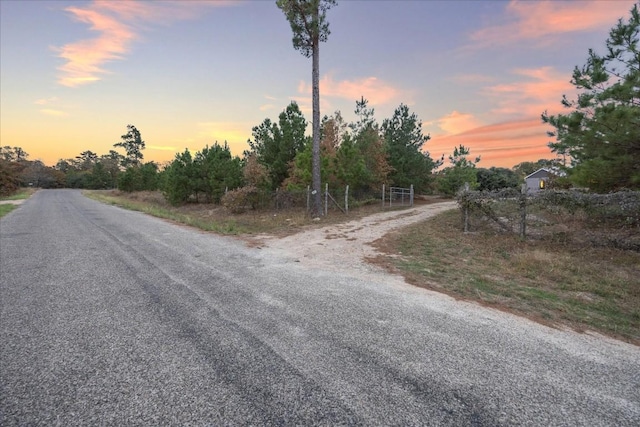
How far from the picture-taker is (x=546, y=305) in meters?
4.11

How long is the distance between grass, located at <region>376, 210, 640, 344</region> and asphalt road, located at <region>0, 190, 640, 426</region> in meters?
0.60

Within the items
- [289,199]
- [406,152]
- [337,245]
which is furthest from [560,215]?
[406,152]

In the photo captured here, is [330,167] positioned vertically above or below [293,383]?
above

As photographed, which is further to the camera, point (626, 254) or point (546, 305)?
point (626, 254)

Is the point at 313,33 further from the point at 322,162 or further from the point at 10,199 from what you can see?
the point at 10,199

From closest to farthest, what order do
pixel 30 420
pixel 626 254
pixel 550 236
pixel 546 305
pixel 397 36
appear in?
pixel 30 420 → pixel 546 305 → pixel 626 254 → pixel 550 236 → pixel 397 36

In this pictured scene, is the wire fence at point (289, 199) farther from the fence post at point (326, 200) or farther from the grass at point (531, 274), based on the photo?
the grass at point (531, 274)

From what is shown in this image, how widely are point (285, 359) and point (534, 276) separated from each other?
5216mm

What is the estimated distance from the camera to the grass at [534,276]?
389cm

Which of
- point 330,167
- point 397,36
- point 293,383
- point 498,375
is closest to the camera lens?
point 293,383

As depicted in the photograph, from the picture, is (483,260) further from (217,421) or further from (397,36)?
(397,36)

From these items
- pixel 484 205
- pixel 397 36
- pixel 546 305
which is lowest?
pixel 546 305

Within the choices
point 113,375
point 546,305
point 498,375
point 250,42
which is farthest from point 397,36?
point 113,375

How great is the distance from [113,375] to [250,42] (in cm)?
1461
